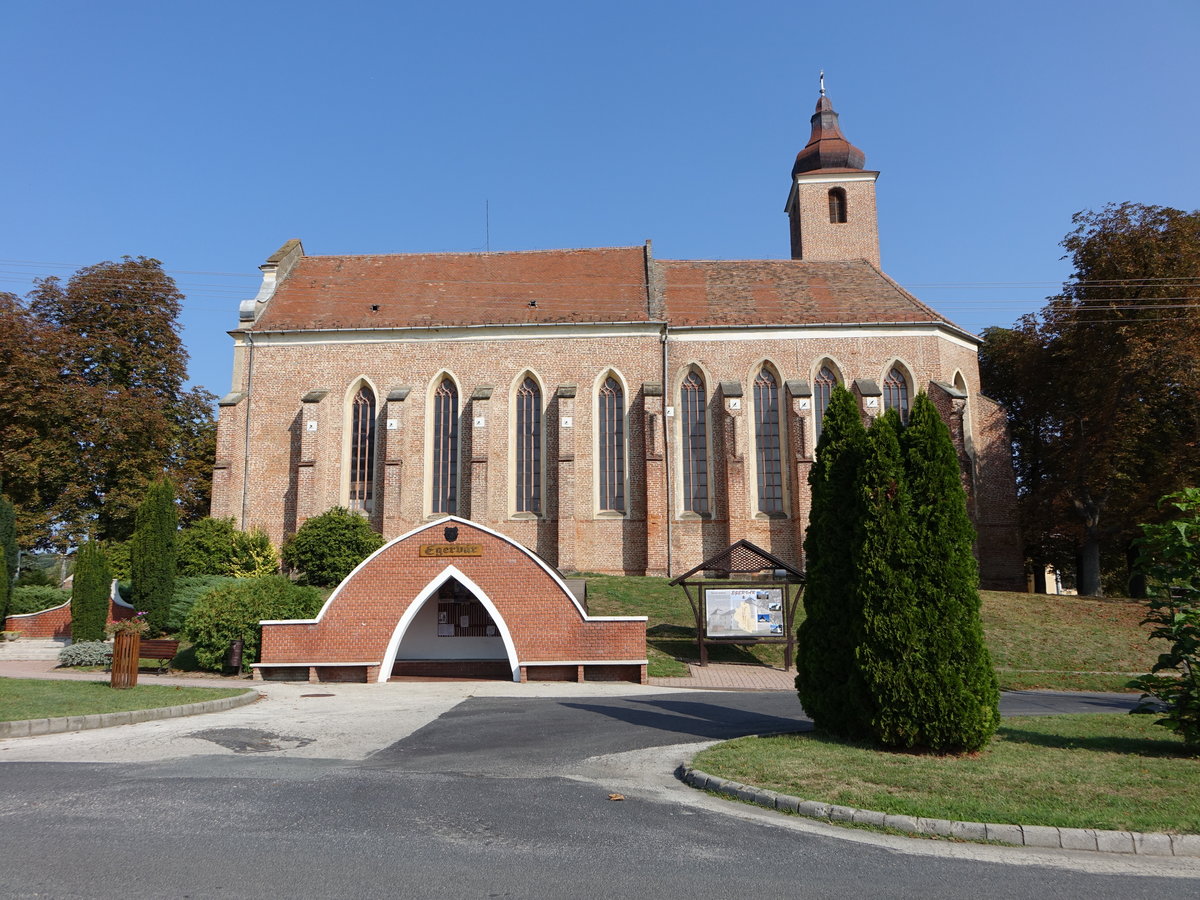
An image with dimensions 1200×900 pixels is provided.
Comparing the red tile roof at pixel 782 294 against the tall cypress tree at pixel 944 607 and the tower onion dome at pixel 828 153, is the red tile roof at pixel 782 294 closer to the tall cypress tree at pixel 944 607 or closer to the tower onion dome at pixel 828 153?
the tower onion dome at pixel 828 153

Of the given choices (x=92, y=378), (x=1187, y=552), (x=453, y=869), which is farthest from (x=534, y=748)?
(x=92, y=378)

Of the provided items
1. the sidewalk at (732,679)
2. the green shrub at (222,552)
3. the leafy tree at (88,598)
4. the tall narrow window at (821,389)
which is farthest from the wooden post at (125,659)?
the tall narrow window at (821,389)

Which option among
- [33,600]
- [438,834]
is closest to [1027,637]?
[438,834]

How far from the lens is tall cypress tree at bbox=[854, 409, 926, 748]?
9.21 meters

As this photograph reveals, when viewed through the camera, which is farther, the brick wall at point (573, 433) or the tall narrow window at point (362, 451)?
the tall narrow window at point (362, 451)

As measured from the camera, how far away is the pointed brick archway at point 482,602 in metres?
17.9

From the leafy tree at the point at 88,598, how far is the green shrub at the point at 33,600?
262 inches

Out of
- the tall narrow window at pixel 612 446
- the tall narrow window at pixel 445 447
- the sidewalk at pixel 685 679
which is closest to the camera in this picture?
the sidewalk at pixel 685 679

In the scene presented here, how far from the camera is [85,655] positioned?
20.3 m

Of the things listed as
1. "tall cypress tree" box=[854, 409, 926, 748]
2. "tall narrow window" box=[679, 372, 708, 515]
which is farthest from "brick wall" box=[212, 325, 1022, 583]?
"tall cypress tree" box=[854, 409, 926, 748]

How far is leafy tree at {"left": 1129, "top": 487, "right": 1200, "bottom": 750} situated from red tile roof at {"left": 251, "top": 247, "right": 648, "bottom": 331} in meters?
23.9

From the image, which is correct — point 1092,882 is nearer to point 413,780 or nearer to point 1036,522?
point 413,780

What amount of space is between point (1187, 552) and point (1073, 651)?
13.4 metres

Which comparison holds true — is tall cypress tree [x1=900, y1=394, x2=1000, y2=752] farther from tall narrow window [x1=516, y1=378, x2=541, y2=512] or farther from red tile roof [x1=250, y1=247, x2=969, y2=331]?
red tile roof [x1=250, y1=247, x2=969, y2=331]
